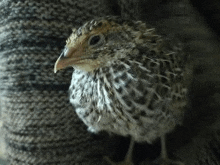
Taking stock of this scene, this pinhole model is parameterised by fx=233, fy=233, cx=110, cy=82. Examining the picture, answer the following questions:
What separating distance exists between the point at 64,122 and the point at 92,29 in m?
0.32

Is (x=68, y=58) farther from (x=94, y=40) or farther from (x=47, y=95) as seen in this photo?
(x=47, y=95)

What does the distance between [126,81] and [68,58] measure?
148 mm

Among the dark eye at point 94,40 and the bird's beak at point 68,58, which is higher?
the dark eye at point 94,40

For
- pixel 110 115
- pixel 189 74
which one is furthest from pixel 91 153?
pixel 189 74

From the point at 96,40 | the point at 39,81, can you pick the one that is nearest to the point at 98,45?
the point at 96,40

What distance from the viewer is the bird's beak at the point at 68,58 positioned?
0.54 m

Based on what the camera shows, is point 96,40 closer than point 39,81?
Yes

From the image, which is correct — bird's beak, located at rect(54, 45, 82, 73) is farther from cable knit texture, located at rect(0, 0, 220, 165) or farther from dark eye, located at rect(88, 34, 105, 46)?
cable knit texture, located at rect(0, 0, 220, 165)

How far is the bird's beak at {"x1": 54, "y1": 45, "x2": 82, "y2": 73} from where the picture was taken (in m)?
0.54

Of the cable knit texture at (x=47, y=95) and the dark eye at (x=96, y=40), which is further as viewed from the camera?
the cable knit texture at (x=47, y=95)

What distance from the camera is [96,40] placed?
1.82 ft

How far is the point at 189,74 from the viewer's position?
2.41 feet

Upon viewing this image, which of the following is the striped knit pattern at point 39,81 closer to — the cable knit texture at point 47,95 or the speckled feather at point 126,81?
the cable knit texture at point 47,95

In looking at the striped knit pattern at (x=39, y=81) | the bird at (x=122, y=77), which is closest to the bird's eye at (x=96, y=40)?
the bird at (x=122, y=77)
